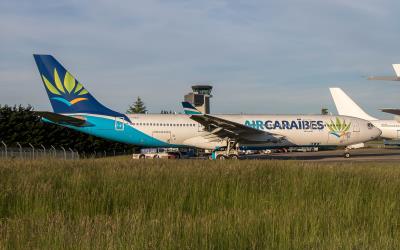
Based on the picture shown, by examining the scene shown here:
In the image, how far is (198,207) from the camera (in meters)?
7.75

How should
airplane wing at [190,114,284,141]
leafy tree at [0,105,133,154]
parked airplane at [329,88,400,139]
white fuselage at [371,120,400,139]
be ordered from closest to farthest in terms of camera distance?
airplane wing at [190,114,284,141] < leafy tree at [0,105,133,154] < white fuselage at [371,120,400,139] < parked airplane at [329,88,400,139]

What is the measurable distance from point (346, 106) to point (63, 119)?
56314 mm

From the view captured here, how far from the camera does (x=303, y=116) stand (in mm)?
38812

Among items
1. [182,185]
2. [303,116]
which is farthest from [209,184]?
[303,116]

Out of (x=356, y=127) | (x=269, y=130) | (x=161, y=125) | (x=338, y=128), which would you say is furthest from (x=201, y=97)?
(x=161, y=125)

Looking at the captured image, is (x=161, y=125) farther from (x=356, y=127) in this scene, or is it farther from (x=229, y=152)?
(x=356, y=127)

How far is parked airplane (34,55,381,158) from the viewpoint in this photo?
3466cm

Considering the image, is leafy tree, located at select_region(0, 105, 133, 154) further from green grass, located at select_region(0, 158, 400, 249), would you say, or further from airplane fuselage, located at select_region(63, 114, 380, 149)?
green grass, located at select_region(0, 158, 400, 249)

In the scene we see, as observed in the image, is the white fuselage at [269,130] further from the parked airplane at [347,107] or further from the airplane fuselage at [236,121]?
the parked airplane at [347,107]

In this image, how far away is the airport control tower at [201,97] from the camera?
105 meters

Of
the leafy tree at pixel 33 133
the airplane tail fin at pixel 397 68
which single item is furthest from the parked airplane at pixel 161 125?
the leafy tree at pixel 33 133

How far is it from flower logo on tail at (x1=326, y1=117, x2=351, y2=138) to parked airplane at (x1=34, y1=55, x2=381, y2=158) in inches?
54.5

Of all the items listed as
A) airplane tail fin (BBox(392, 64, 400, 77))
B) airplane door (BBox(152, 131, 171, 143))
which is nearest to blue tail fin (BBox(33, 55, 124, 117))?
airplane door (BBox(152, 131, 171, 143))

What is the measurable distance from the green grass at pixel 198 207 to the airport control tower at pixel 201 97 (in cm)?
9344
